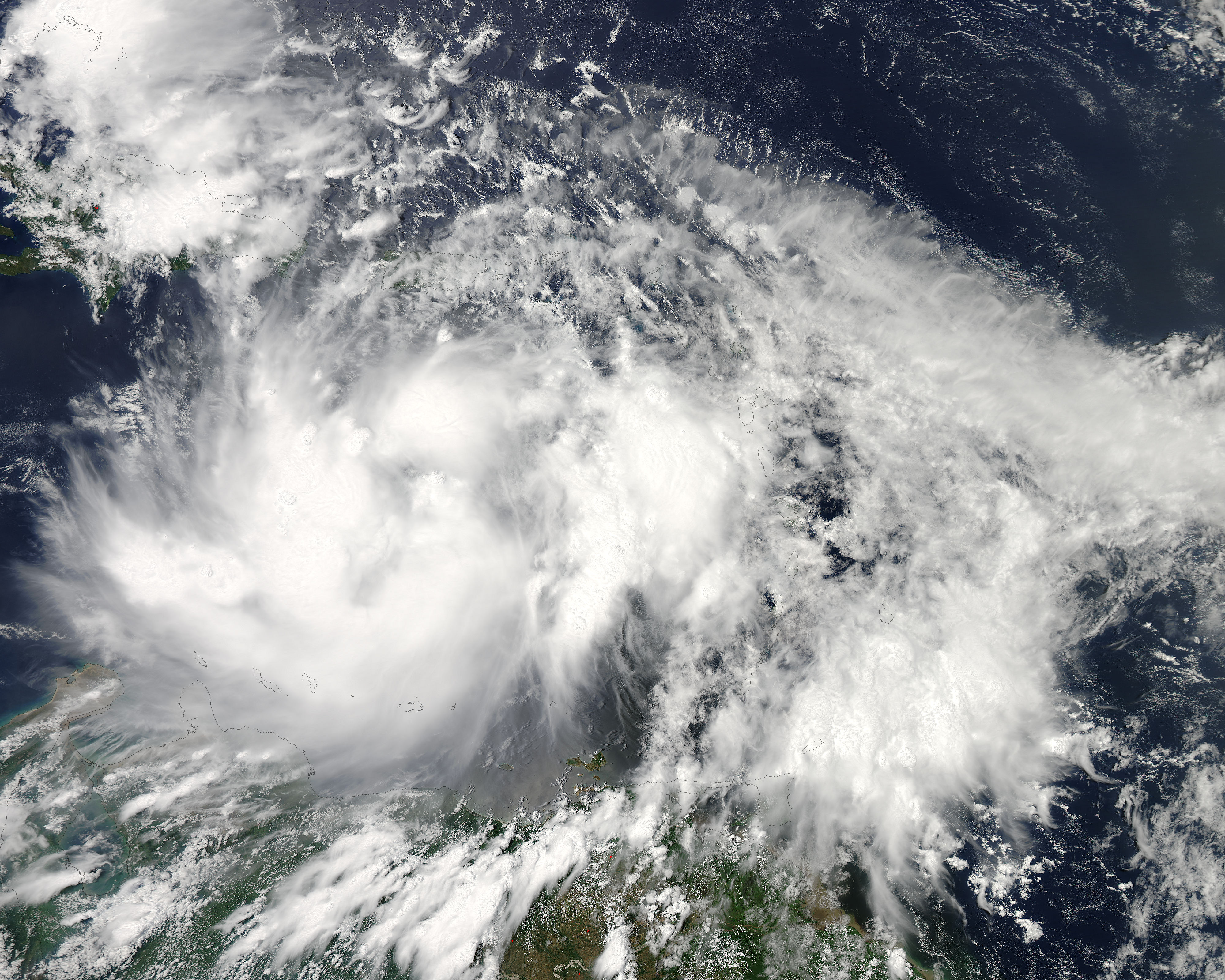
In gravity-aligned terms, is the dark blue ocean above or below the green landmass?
above

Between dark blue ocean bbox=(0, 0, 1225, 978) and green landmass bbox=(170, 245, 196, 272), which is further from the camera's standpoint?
green landmass bbox=(170, 245, 196, 272)

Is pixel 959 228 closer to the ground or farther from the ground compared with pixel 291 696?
farther from the ground

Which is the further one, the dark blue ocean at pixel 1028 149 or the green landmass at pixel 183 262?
the green landmass at pixel 183 262

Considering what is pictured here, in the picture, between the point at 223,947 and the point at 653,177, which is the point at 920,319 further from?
the point at 223,947

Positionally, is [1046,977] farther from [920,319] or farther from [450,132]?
[450,132]

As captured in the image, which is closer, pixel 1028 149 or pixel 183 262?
pixel 1028 149

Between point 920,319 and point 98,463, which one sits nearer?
point 920,319

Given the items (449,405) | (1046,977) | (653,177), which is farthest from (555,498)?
(1046,977)

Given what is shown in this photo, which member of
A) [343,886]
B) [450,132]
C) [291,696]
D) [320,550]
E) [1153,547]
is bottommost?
[343,886]

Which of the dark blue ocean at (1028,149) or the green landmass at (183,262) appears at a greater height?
the dark blue ocean at (1028,149)

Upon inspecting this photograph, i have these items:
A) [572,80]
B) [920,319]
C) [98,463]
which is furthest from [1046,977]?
[98,463]

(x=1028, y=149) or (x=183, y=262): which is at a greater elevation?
(x=1028, y=149)
